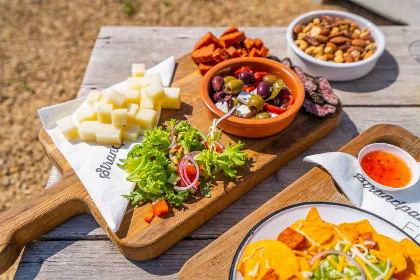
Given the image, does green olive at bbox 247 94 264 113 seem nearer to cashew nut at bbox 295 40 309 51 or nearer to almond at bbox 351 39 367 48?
cashew nut at bbox 295 40 309 51

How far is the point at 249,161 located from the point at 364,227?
2.82ft

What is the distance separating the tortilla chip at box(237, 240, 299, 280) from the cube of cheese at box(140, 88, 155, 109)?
1.34m

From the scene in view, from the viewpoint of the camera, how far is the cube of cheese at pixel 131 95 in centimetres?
265

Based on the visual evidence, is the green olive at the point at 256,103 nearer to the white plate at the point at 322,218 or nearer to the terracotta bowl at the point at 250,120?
the terracotta bowl at the point at 250,120

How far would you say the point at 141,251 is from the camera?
2.04 m

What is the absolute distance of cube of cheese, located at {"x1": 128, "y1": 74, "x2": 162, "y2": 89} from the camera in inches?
108

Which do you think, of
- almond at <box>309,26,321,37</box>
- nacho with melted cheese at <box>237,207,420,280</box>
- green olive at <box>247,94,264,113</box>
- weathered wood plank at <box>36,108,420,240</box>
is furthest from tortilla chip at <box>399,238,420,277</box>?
almond at <box>309,26,321,37</box>

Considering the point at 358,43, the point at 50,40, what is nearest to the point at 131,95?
the point at 358,43

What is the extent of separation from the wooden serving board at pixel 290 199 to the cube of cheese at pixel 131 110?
3.62ft

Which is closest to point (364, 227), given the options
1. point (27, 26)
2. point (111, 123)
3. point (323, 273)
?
point (323, 273)

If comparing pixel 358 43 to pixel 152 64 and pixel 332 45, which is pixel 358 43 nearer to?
pixel 332 45

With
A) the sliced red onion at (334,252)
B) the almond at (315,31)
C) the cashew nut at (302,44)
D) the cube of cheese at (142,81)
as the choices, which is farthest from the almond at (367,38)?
the sliced red onion at (334,252)

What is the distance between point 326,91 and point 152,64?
64.4 inches

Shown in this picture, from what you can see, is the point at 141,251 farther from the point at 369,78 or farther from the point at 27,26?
the point at 27,26
